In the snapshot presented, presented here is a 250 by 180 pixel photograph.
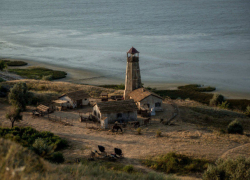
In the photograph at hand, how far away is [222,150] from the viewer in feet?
70.1

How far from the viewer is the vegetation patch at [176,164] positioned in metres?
17.6

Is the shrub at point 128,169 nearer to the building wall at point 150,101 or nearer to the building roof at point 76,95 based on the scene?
the building wall at point 150,101

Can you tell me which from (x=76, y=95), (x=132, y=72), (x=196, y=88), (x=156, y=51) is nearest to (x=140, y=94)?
(x=132, y=72)

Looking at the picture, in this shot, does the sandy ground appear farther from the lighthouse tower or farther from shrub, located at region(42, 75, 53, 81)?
shrub, located at region(42, 75, 53, 81)

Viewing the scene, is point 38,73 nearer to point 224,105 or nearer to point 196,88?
point 196,88

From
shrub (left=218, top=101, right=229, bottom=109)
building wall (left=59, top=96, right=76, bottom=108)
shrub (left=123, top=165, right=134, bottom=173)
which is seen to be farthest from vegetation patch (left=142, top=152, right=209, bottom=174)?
shrub (left=218, top=101, right=229, bottom=109)

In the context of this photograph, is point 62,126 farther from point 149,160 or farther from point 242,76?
point 242,76

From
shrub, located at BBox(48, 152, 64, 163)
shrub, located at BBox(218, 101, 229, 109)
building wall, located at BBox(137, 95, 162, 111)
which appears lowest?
shrub, located at BBox(48, 152, 64, 163)

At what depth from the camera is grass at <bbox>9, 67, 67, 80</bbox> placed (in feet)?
189

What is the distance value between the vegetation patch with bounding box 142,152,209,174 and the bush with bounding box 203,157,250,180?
2242mm

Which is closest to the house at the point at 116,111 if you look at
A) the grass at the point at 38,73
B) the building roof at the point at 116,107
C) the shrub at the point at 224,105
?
the building roof at the point at 116,107

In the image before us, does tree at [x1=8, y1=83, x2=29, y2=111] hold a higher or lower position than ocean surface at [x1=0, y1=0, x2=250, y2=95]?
lower

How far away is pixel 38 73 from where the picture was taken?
60.4 m

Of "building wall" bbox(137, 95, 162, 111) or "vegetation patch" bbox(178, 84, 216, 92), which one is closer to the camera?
"building wall" bbox(137, 95, 162, 111)
